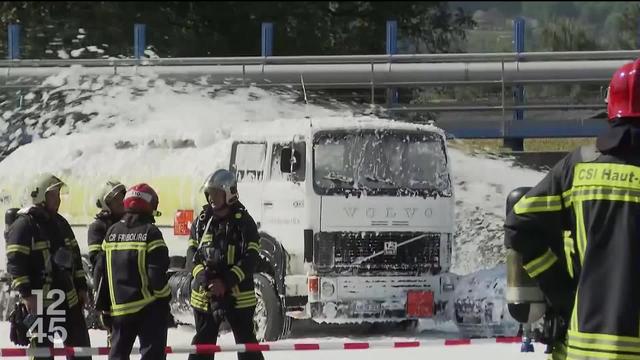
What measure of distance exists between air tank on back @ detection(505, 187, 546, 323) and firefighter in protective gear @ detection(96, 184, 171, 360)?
11.4 ft

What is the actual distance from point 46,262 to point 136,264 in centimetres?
88

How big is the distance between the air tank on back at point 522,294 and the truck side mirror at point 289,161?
6694 millimetres

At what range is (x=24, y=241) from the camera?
320 inches

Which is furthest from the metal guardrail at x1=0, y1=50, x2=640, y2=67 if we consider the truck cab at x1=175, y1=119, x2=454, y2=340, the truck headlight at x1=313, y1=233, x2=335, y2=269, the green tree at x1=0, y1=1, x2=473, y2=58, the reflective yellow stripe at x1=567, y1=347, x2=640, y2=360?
the green tree at x1=0, y1=1, x2=473, y2=58

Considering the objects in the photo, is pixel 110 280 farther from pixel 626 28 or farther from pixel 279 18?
pixel 279 18

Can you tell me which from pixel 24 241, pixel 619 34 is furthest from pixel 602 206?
pixel 619 34

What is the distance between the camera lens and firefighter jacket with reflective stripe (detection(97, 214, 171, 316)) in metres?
7.67

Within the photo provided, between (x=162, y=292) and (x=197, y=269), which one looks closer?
(x=162, y=292)

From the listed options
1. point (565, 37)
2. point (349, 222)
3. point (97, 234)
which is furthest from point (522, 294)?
point (565, 37)

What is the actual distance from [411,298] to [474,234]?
3.63ft

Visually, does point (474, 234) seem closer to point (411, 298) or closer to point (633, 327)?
point (411, 298)

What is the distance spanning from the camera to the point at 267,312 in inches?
442

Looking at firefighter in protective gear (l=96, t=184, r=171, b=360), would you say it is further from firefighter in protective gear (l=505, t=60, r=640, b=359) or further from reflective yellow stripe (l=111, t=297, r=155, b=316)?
firefighter in protective gear (l=505, t=60, r=640, b=359)

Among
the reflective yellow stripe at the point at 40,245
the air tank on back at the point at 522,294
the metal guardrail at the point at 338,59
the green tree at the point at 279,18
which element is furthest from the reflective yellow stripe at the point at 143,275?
the green tree at the point at 279,18
